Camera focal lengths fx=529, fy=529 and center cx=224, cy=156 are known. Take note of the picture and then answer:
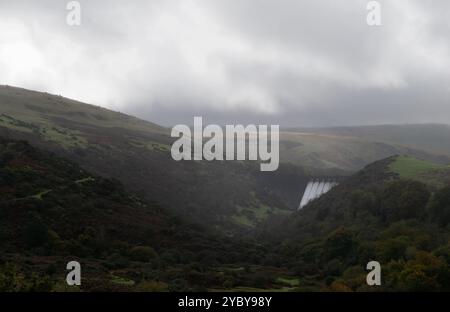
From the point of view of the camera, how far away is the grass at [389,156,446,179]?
298 feet

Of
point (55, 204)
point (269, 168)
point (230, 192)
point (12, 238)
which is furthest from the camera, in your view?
point (269, 168)

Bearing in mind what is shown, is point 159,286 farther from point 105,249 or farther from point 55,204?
point 55,204

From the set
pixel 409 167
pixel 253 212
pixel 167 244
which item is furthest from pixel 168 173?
pixel 167 244

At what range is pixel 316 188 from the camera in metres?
145

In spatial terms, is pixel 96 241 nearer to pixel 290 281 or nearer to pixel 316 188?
pixel 290 281

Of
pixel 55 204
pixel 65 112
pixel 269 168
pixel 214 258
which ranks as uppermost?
pixel 65 112

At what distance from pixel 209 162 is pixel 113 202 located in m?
92.7

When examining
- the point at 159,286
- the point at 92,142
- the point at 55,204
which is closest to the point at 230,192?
the point at 92,142

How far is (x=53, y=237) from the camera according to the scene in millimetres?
42438

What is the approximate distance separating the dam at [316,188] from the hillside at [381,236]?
45777 mm

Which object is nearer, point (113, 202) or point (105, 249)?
point (105, 249)

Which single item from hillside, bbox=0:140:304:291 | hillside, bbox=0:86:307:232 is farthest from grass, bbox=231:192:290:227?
hillside, bbox=0:140:304:291

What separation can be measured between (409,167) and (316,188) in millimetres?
49314

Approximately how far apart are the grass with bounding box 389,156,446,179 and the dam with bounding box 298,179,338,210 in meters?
36.7
